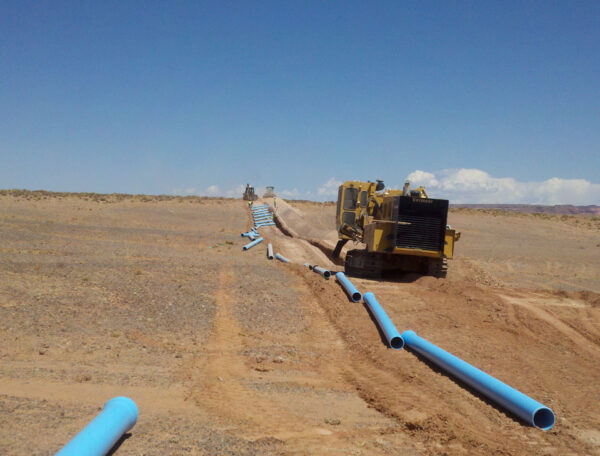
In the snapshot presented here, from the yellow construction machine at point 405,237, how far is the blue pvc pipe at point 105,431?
14013 millimetres

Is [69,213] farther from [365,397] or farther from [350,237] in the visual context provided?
[365,397]

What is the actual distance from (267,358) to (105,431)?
16.0 feet

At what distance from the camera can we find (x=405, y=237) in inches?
720

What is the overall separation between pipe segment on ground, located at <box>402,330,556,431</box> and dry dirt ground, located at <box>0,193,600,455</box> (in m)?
0.15

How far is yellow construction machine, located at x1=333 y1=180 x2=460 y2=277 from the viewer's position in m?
18.2

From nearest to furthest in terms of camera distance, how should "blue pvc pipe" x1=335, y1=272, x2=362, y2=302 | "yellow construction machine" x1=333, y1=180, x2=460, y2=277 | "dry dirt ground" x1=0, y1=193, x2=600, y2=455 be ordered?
"dry dirt ground" x1=0, y1=193, x2=600, y2=455, "blue pvc pipe" x1=335, y1=272, x2=362, y2=302, "yellow construction machine" x1=333, y1=180, x2=460, y2=277

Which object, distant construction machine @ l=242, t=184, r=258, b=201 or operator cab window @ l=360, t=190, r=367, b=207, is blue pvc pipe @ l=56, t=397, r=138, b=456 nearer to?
operator cab window @ l=360, t=190, r=367, b=207

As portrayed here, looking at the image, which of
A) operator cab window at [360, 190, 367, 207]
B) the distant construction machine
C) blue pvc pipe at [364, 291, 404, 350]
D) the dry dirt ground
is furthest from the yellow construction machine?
the distant construction machine

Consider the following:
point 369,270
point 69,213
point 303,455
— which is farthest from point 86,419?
point 69,213

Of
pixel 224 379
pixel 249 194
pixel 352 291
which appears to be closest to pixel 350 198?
pixel 352 291

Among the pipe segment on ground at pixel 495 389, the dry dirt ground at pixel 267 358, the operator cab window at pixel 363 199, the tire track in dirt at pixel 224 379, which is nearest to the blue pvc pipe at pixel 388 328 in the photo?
the dry dirt ground at pixel 267 358

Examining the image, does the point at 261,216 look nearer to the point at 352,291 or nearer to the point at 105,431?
the point at 352,291

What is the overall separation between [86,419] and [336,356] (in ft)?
17.0

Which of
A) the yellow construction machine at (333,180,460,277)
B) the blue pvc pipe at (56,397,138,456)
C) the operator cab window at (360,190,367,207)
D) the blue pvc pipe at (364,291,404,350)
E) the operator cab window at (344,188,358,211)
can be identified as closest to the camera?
the blue pvc pipe at (56,397,138,456)
